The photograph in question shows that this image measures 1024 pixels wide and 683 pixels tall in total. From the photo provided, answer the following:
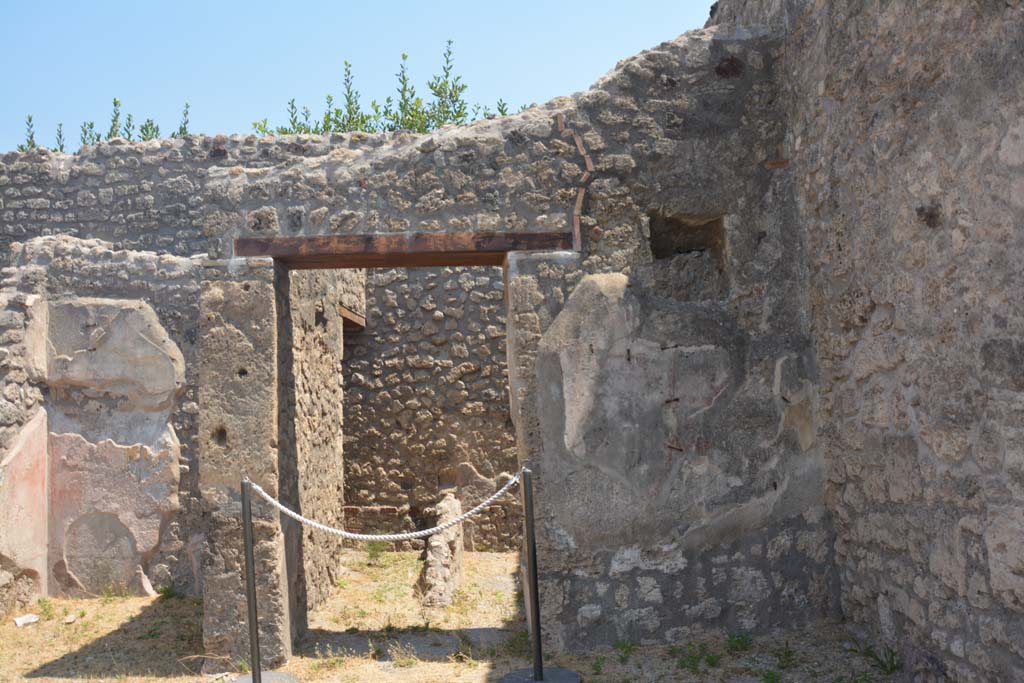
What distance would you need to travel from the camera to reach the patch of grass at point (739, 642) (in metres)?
4.86

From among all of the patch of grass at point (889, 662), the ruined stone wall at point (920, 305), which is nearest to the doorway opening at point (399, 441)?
the ruined stone wall at point (920, 305)

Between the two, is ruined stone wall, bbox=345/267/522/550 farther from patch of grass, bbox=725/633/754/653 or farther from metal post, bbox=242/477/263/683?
metal post, bbox=242/477/263/683

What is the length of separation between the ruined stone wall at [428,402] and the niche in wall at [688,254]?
325 centimetres

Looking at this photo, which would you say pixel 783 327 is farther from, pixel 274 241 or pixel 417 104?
pixel 417 104

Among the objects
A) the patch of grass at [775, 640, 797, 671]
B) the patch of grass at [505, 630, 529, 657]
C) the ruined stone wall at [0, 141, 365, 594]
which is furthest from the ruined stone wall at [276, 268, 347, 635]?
the patch of grass at [775, 640, 797, 671]

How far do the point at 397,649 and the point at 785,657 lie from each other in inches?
86.1

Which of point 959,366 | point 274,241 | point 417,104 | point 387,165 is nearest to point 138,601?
point 274,241

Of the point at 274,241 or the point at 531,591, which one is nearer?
the point at 531,591

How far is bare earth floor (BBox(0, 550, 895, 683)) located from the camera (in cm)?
459

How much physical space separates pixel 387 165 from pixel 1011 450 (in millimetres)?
3595

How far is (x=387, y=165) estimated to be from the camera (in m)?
5.37

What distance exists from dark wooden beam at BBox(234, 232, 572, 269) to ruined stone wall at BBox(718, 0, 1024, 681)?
156cm

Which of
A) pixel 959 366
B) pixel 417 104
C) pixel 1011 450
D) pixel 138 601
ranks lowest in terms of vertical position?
pixel 138 601

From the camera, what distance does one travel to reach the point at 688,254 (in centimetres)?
629
